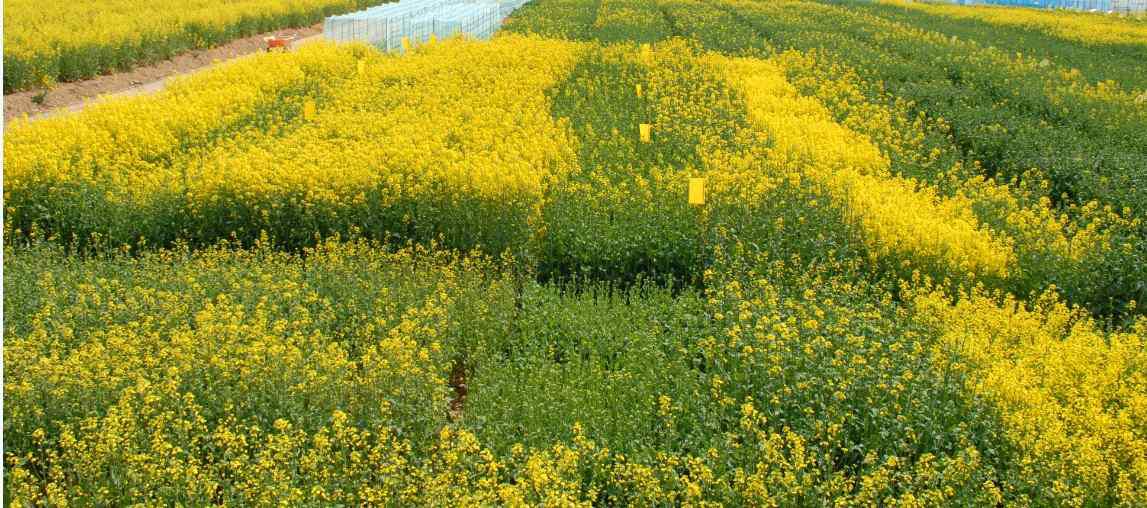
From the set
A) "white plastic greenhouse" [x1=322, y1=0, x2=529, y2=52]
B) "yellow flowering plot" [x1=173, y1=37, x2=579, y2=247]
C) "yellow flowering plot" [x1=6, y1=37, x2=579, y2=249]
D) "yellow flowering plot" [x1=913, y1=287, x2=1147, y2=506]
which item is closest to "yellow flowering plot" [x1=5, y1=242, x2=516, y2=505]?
"yellow flowering plot" [x1=6, y1=37, x2=579, y2=249]

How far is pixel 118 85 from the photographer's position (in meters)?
22.2

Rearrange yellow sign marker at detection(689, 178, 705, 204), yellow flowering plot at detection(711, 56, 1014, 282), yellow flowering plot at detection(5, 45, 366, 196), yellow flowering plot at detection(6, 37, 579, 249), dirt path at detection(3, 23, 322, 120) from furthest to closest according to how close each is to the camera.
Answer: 1. dirt path at detection(3, 23, 322, 120)
2. yellow flowering plot at detection(5, 45, 366, 196)
3. yellow flowering plot at detection(6, 37, 579, 249)
4. yellow sign marker at detection(689, 178, 705, 204)
5. yellow flowering plot at detection(711, 56, 1014, 282)

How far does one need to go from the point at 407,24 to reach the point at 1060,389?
2167 cm

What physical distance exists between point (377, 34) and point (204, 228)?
54.6 ft

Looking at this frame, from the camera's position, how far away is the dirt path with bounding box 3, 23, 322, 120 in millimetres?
18641

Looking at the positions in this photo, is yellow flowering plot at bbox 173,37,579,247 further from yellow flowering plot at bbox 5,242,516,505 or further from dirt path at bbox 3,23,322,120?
dirt path at bbox 3,23,322,120

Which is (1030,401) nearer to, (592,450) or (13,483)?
(592,450)

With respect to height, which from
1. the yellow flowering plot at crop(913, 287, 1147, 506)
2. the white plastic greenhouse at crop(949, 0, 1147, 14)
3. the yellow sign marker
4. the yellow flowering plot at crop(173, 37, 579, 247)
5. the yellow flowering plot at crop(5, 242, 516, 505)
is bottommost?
the yellow flowering plot at crop(5, 242, 516, 505)

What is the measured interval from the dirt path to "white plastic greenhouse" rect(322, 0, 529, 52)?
127 inches

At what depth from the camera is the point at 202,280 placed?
7.38m

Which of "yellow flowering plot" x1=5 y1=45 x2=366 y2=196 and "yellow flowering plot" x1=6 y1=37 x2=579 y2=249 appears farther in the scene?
"yellow flowering plot" x1=5 y1=45 x2=366 y2=196

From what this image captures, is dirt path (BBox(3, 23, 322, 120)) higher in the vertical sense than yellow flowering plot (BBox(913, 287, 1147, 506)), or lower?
lower

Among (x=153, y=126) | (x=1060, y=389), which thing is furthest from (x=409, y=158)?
(x=1060, y=389)

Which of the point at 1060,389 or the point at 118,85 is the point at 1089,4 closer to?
the point at 118,85
